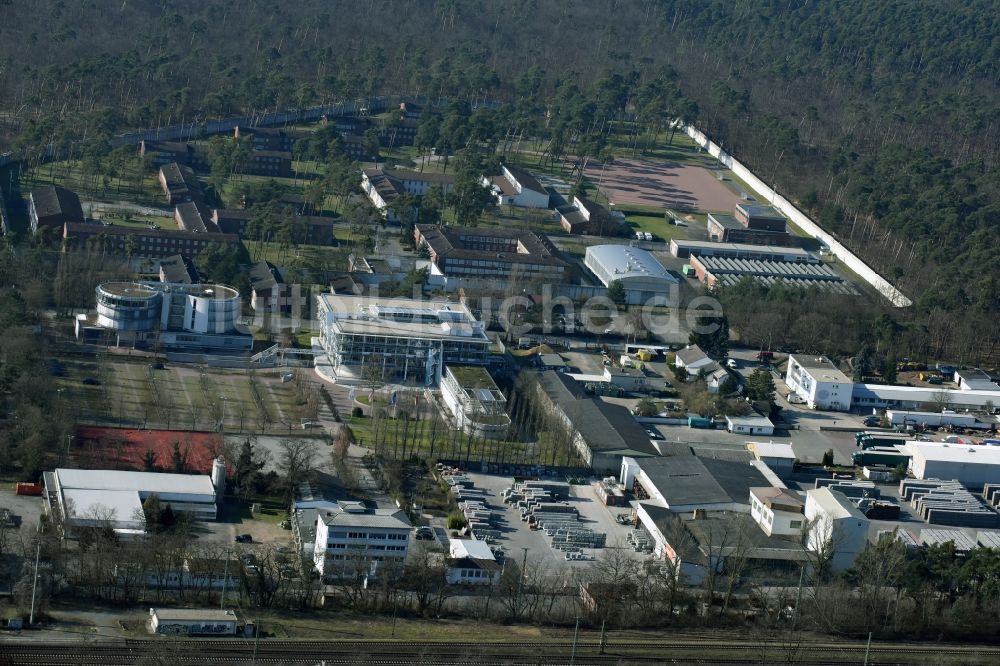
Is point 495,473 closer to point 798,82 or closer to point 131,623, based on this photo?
point 131,623

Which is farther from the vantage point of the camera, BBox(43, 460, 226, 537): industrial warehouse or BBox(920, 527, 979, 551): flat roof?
BBox(920, 527, 979, 551): flat roof

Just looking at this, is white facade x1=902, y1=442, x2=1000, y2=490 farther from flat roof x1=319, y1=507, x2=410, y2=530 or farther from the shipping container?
the shipping container

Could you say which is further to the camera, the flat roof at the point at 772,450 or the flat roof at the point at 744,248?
the flat roof at the point at 744,248

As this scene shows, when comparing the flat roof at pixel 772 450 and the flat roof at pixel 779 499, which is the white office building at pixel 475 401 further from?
the flat roof at pixel 779 499

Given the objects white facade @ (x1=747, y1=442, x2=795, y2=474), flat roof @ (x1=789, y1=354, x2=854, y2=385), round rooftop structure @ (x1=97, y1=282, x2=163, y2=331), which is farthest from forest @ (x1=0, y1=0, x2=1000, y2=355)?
round rooftop structure @ (x1=97, y1=282, x2=163, y2=331)

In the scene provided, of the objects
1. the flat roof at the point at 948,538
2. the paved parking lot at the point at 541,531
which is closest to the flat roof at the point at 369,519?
the paved parking lot at the point at 541,531

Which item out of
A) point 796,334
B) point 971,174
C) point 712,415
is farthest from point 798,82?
point 712,415

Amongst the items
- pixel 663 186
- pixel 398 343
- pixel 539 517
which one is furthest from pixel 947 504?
pixel 663 186
